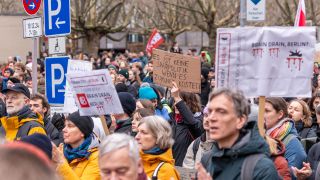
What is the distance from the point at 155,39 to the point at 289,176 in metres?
19.5

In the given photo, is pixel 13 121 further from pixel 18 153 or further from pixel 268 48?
pixel 18 153

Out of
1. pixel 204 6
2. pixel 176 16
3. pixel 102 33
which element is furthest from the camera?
pixel 176 16

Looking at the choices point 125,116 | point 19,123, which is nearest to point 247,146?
point 19,123

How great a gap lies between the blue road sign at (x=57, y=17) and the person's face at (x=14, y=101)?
1.54 m

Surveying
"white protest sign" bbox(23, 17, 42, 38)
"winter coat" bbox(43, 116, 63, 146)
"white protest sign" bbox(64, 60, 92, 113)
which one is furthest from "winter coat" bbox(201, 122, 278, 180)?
"white protest sign" bbox(23, 17, 42, 38)

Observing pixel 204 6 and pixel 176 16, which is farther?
pixel 176 16

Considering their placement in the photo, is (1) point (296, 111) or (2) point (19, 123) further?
(1) point (296, 111)

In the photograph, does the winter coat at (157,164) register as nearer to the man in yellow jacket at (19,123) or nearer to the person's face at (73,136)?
the person's face at (73,136)

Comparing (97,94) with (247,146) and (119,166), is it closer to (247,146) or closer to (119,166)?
(247,146)

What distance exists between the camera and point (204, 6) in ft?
113

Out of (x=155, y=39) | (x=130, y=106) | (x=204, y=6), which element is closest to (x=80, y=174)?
(x=130, y=106)

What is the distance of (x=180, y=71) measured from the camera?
8633 mm

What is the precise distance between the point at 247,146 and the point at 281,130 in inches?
92.8

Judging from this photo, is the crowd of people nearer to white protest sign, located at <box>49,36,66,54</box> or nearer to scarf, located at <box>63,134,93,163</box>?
scarf, located at <box>63,134,93,163</box>
